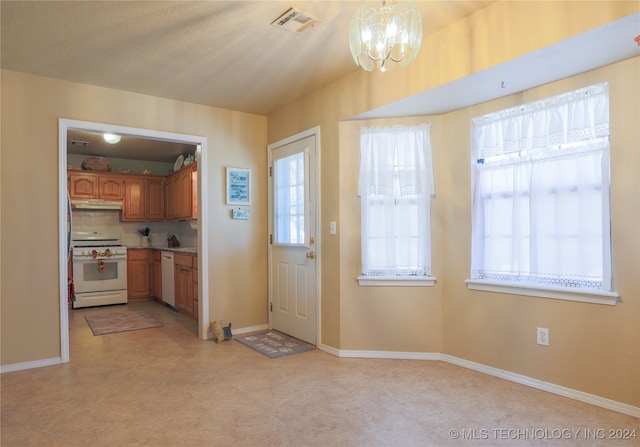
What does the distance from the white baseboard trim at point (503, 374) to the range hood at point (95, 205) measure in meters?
4.41

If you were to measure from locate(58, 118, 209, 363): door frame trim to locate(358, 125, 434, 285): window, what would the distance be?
1.66 m

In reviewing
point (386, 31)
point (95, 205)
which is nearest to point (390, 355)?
point (386, 31)

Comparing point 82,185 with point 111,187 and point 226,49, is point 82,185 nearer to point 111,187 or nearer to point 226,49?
point 111,187

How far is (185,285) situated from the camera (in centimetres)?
509

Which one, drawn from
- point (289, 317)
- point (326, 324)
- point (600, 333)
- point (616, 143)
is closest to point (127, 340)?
point (289, 317)

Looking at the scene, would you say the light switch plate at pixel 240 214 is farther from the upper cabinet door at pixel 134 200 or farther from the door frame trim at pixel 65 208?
the upper cabinet door at pixel 134 200

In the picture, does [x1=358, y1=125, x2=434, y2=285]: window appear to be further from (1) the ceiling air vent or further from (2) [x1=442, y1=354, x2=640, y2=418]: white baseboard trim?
(1) the ceiling air vent

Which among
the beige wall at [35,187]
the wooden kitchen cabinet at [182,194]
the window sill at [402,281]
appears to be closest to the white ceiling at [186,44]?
the beige wall at [35,187]

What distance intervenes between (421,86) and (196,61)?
170cm

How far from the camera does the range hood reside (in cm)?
591

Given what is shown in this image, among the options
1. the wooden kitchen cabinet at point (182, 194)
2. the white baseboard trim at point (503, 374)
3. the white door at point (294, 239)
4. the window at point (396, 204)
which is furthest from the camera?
the wooden kitchen cabinet at point (182, 194)

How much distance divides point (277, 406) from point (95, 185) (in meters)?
5.18

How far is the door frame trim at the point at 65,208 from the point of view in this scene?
10.9 ft

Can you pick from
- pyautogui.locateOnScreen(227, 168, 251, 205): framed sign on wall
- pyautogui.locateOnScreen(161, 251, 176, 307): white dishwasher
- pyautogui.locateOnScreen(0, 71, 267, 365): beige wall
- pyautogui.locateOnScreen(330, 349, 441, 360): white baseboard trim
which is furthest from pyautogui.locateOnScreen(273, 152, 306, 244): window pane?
pyautogui.locateOnScreen(161, 251, 176, 307): white dishwasher
